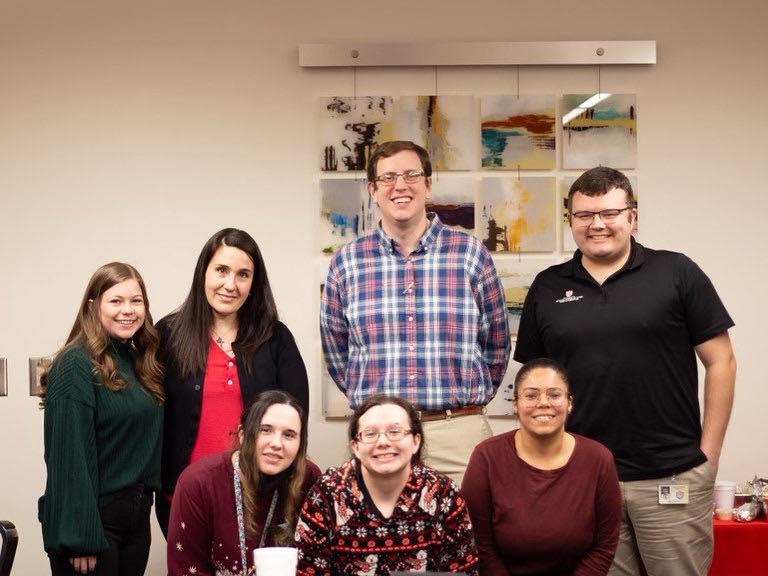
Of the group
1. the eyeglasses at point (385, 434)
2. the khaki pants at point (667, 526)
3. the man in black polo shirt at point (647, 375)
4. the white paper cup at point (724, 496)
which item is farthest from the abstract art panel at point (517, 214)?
the eyeglasses at point (385, 434)

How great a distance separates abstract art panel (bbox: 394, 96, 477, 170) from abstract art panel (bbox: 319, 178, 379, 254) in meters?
0.29

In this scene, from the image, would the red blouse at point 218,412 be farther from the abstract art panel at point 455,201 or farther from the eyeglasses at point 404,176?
the abstract art panel at point 455,201

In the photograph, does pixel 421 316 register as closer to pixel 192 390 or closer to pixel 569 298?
pixel 569 298

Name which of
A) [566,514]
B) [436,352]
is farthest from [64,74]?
[566,514]

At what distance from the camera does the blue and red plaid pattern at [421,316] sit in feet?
10.4

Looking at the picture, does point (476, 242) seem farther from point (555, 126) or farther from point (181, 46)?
point (181, 46)

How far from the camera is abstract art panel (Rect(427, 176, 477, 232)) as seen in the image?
169 inches

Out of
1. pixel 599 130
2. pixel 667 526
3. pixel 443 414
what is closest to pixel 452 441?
pixel 443 414

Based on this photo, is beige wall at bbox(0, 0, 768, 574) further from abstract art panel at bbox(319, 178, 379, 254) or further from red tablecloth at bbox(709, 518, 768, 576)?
red tablecloth at bbox(709, 518, 768, 576)

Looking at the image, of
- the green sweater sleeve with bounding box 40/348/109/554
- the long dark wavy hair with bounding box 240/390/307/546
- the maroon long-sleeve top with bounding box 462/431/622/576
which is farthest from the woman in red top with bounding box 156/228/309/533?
the maroon long-sleeve top with bounding box 462/431/622/576

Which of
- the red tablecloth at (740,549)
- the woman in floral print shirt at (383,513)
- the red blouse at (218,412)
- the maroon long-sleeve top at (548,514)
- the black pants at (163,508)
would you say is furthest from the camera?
the red tablecloth at (740,549)

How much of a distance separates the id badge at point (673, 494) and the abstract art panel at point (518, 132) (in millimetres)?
1704

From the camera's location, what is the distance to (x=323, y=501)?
8.48 feet

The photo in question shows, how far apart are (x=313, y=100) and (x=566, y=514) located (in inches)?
85.7
